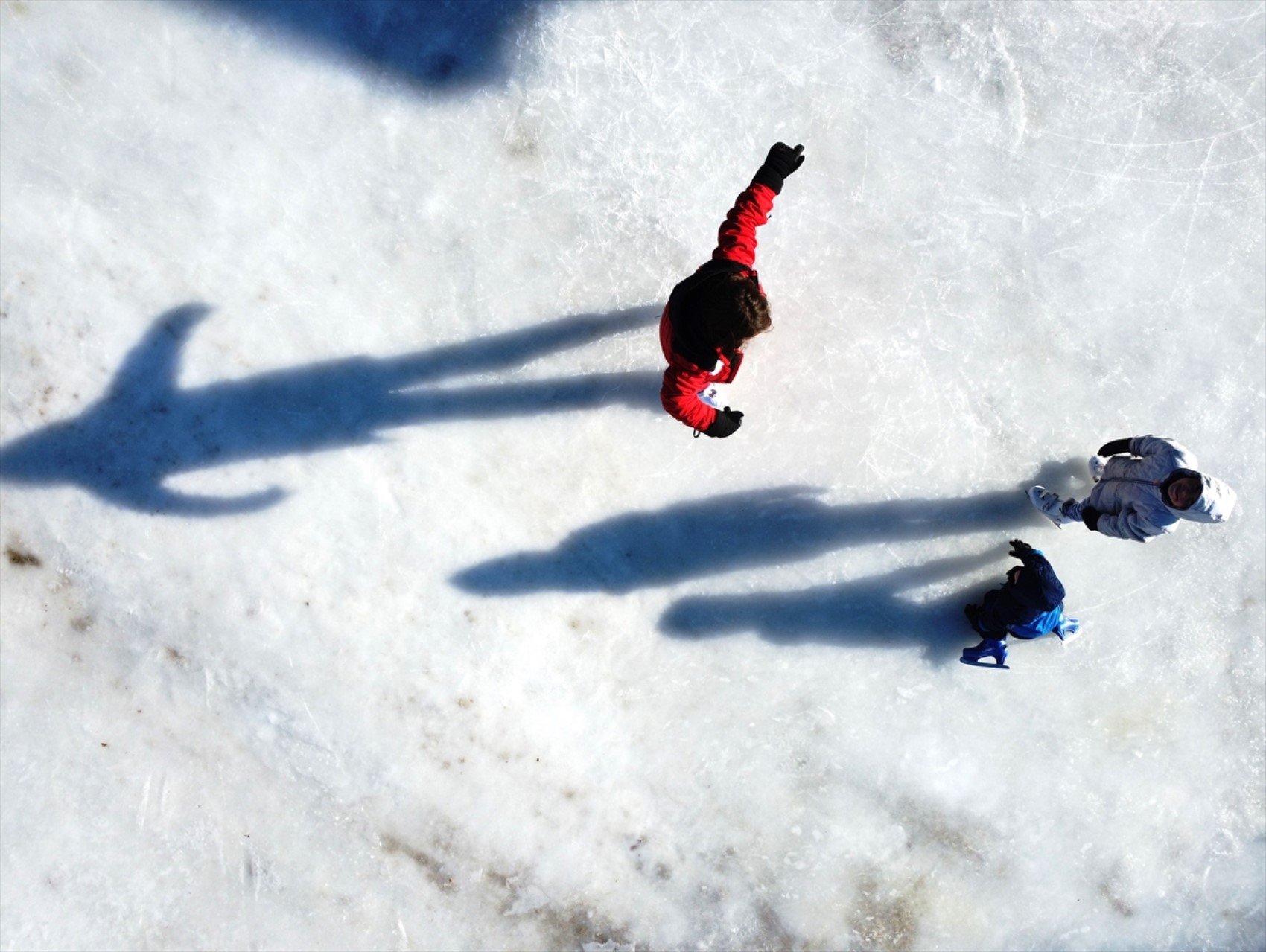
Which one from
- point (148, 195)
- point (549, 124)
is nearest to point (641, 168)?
point (549, 124)

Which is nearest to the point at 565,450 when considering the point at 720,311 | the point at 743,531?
the point at 743,531

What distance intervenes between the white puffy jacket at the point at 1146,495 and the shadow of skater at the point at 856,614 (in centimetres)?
56

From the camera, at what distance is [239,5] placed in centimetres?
383

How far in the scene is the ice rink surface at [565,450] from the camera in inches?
150

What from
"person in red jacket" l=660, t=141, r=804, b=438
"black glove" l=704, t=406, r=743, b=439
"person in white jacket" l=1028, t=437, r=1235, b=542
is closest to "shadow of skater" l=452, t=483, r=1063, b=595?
"person in white jacket" l=1028, t=437, r=1235, b=542

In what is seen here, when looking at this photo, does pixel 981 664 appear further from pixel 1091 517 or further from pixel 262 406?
pixel 262 406

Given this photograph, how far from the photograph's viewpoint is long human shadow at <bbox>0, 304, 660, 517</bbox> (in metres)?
3.81

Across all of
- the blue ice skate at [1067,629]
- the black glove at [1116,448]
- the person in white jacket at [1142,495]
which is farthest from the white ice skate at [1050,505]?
the blue ice skate at [1067,629]

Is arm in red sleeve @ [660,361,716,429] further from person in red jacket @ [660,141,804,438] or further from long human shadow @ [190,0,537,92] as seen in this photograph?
long human shadow @ [190,0,537,92]

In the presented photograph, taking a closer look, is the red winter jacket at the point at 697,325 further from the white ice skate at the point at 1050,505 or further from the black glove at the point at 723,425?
the white ice skate at the point at 1050,505

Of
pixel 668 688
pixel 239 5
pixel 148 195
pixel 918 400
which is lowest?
pixel 668 688

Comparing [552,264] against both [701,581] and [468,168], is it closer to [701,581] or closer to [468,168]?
[468,168]

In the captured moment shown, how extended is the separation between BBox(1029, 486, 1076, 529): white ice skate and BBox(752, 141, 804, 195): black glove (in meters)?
1.86

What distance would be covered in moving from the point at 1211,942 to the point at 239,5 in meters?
6.03
